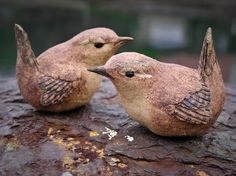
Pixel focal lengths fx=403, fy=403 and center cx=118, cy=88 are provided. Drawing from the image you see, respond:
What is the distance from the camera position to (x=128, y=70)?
1.57 meters

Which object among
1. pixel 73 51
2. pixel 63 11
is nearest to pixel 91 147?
pixel 73 51

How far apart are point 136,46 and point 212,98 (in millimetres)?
3154

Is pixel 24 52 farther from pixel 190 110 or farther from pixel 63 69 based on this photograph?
pixel 190 110

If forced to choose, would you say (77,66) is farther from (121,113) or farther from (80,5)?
(80,5)

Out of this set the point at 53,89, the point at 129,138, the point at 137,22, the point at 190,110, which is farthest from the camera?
the point at 137,22

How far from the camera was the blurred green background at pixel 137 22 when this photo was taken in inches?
185

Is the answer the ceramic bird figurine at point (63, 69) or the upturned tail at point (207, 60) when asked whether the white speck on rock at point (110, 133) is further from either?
the upturned tail at point (207, 60)

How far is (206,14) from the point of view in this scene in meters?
5.41

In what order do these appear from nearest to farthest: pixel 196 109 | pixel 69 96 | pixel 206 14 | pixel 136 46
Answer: pixel 196 109 < pixel 69 96 < pixel 136 46 < pixel 206 14

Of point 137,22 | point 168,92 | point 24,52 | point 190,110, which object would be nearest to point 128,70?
point 168,92

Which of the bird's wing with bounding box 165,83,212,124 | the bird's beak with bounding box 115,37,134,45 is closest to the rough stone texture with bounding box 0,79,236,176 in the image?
the bird's wing with bounding box 165,83,212,124

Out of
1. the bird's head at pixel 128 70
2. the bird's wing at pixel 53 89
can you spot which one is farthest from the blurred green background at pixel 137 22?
the bird's head at pixel 128 70

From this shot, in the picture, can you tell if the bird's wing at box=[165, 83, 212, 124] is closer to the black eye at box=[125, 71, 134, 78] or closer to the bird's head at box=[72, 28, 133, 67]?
the black eye at box=[125, 71, 134, 78]

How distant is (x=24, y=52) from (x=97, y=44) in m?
0.33
